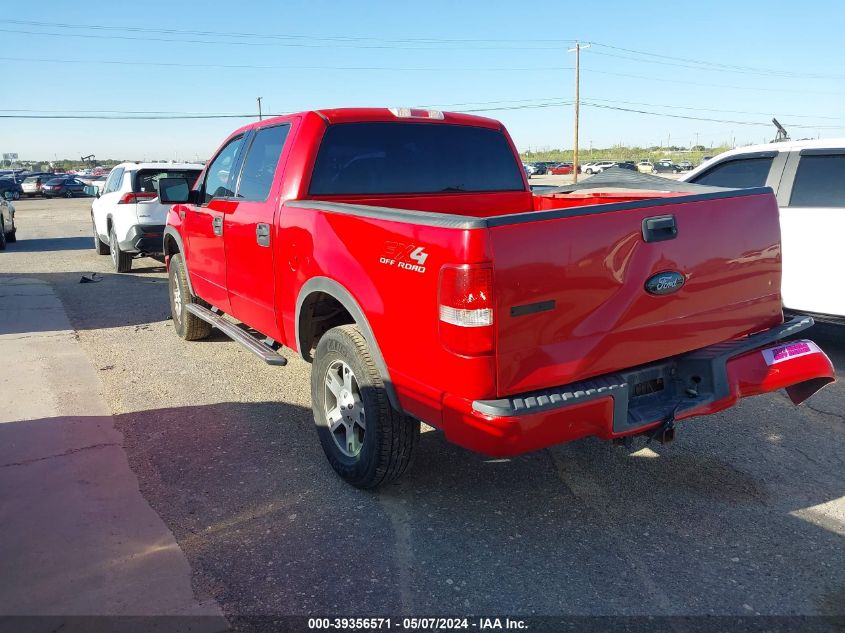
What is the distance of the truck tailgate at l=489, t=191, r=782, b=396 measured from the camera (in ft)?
9.35

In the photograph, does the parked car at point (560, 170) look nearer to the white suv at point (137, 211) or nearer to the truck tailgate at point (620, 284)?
the white suv at point (137, 211)

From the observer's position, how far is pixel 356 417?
3.79 m

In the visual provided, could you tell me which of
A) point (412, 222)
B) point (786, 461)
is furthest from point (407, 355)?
point (786, 461)

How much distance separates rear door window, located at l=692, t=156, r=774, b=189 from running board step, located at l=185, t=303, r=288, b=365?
444 cm

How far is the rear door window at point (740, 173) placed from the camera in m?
6.61

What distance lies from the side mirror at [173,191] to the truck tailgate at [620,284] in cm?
418

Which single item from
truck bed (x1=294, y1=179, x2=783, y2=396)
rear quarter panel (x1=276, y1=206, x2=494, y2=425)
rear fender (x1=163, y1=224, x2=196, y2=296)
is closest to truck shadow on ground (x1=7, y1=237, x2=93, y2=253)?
rear fender (x1=163, y1=224, x2=196, y2=296)

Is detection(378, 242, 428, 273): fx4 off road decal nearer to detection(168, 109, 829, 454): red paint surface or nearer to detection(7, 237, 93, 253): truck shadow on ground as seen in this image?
detection(168, 109, 829, 454): red paint surface

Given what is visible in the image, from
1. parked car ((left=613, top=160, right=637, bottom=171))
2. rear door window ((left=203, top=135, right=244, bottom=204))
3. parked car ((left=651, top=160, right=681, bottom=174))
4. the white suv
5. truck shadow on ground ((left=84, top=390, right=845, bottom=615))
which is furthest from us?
parked car ((left=651, top=160, right=681, bottom=174))

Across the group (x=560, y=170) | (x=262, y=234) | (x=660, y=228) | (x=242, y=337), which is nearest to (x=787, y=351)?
(x=660, y=228)

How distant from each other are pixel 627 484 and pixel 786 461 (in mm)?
1093

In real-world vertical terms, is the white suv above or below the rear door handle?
below

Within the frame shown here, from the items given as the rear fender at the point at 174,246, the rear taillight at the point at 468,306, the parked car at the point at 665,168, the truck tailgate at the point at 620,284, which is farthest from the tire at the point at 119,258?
the parked car at the point at 665,168

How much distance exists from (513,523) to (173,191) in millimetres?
4232
